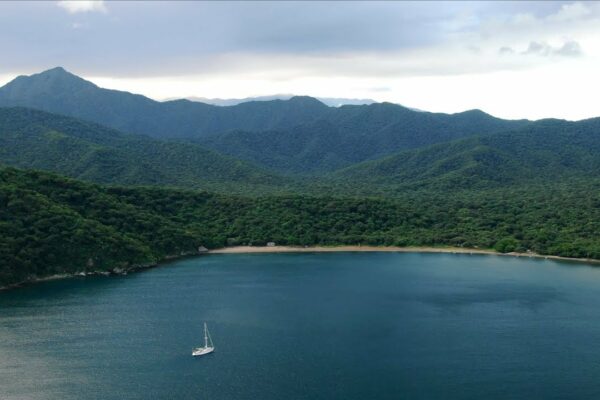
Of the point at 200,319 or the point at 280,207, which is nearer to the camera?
the point at 200,319

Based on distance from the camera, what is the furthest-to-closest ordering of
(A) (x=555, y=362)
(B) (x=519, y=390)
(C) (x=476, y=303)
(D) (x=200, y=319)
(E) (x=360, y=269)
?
(E) (x=360, y=269) < (C) (x=476, y=303) < (D) (x=200, y=319) < (A) (x=555, y=362) < (B) (x=519, y=390)

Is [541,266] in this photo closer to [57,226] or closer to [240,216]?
[240,216]

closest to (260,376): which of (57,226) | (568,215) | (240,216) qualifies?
(57,226)

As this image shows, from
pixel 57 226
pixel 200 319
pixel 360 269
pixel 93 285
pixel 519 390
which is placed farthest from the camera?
pixel 360 269

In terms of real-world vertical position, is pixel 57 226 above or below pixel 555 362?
above

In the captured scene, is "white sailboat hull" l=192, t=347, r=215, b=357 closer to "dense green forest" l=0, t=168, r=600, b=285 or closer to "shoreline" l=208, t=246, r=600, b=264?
"dense green forest" l=0, t=168, r=600, b=285

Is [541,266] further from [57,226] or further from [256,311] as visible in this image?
[57,226]

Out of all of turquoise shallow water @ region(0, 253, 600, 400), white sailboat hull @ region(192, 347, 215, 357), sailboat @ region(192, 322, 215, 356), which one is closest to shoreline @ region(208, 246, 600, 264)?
turquoise shallow water @ region(0, 253, 600, 400)
